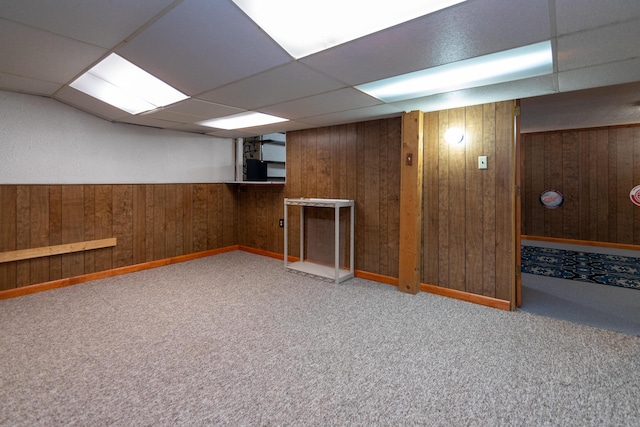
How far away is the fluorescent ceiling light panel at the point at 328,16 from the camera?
143 centimetres

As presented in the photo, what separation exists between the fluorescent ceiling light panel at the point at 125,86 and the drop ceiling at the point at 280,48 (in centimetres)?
10

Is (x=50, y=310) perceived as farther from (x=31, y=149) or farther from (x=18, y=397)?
(x=31, y=149)

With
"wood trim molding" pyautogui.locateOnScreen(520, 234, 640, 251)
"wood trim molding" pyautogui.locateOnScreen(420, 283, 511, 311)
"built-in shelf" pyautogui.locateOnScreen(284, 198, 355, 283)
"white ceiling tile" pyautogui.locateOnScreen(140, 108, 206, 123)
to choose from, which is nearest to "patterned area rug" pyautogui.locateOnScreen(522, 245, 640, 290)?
"wood trim molding" pyautogui.locateOnScreen(520, 234, 640, 251)

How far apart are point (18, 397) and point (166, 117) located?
2.75m

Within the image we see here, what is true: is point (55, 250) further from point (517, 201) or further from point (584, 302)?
point (584, 302)

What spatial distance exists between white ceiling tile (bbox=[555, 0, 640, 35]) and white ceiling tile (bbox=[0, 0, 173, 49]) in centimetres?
172

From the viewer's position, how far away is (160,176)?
4.32 m

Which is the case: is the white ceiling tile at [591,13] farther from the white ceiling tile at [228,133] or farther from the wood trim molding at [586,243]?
the wood trim molding at [586,243]

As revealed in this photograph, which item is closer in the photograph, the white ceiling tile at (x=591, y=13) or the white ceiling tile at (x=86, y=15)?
the white ceiling tile at (x=591, y=13)

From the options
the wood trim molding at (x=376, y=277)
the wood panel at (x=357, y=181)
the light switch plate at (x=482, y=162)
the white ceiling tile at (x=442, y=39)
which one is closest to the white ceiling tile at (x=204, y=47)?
A: the white ceiling tile at (x=442, y=39)

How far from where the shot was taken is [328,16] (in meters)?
1.54

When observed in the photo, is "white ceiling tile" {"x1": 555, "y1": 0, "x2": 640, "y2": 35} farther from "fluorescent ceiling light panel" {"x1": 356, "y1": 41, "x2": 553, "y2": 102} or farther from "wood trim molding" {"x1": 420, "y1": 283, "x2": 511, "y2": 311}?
"wood trim molding" {"x1": 420, "y1": 283, "x2": 511, "y2": 311}

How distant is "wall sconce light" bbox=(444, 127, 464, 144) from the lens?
305 cm

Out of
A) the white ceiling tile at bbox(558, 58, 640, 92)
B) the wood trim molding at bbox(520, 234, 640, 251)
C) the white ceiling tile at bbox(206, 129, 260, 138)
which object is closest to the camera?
the white ceiling tile at bbox(558, 58, 640, 92)
